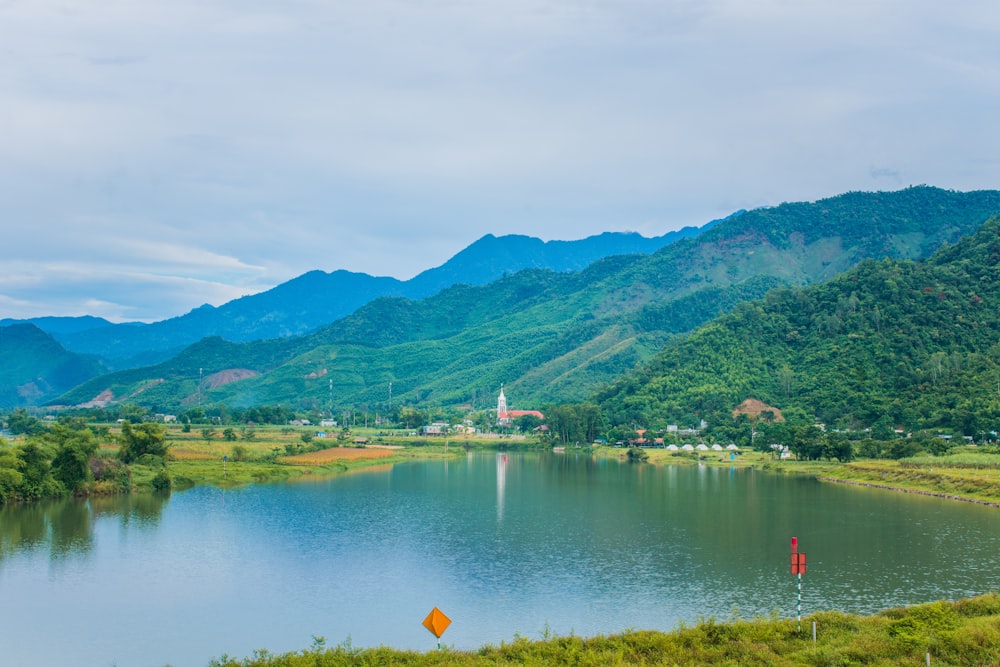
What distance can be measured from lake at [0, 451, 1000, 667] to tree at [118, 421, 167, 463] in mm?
7330

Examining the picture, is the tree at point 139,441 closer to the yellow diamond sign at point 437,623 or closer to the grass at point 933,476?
the yellow diamond sign at point 437,623

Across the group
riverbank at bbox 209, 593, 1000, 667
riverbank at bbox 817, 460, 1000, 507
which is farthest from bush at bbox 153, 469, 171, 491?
riverbank at bbox 817, 460, 1000, 507

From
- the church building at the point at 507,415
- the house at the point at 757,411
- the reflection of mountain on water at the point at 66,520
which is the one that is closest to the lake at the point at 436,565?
the reflection of mountain on water at the point at 66,520

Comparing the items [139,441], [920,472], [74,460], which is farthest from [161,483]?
[920,472]

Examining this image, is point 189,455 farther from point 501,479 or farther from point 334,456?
point 501,479

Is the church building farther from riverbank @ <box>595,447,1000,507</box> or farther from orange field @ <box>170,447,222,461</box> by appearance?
orange field @ <box>170,447,222,461</box>

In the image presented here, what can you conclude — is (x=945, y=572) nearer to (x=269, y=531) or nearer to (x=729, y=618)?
(x=729, y=618)

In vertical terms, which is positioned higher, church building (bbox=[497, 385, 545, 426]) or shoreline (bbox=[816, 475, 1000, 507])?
church building (bbox=[497, 385, 545, 426])

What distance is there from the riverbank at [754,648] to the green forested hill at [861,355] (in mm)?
54490

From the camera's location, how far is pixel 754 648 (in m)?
18.5

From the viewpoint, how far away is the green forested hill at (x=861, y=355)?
76.6 meters

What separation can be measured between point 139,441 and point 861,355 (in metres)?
70.5

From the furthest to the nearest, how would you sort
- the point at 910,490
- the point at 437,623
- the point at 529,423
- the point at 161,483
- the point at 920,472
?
the point at 529,423 → the point at 920,472 → the point at 910,490 → the point at 161,483 → the point at 437,623

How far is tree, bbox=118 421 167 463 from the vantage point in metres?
56.7
